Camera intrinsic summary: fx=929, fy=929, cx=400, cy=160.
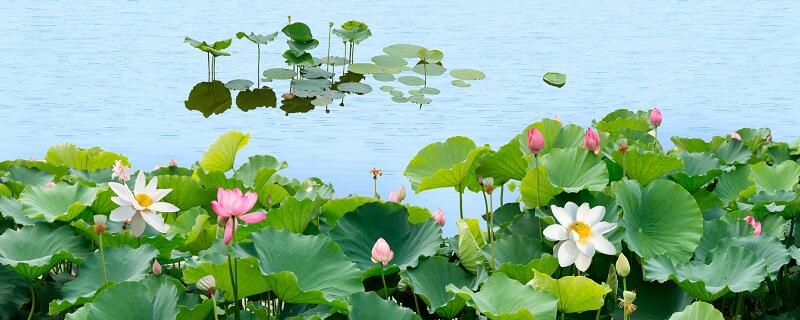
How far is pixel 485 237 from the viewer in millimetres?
2396

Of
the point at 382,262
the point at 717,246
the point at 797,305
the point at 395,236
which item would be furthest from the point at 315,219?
the point at 797,305

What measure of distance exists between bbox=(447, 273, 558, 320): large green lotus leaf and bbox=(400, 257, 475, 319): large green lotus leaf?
0.12 m

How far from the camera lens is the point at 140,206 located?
1.91m

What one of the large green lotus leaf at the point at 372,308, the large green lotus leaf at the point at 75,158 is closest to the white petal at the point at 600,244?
the large green lotus leaf at the point at 372,308

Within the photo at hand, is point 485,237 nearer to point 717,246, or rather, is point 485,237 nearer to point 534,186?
point 534,186

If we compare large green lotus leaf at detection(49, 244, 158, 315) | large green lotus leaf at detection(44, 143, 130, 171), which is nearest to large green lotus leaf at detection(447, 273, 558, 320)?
large green lotus leaf at detection(49, 244, 158, 315)

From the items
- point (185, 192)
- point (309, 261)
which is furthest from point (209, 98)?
point (309, 261)

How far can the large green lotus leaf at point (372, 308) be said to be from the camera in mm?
1744

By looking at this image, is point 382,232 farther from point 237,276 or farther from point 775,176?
point 775,176

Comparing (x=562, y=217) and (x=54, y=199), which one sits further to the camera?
(x=54, y=199)

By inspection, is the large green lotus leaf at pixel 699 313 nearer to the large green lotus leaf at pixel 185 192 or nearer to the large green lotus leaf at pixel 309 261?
the large green lotus leaf at pixel 309 261

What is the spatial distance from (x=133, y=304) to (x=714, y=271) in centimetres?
121

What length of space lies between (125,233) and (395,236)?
0.64 meters

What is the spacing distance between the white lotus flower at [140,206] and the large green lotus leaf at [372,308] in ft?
1.46
